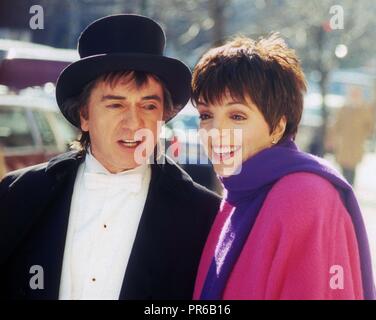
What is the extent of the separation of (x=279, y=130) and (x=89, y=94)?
684mm

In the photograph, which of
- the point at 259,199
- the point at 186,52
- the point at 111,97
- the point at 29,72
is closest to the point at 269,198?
the point at 259,199

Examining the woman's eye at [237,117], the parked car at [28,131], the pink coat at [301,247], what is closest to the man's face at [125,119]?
the woman's eye at [237,117]

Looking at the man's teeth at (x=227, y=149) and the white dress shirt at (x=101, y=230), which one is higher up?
the man's teeth at (x=227, y=149)

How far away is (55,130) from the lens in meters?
5.87

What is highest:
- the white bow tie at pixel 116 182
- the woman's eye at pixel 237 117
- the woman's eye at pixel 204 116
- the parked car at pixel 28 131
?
the parked car at pixel 28 131

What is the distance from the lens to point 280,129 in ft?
6.17

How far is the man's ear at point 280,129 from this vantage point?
187 cm

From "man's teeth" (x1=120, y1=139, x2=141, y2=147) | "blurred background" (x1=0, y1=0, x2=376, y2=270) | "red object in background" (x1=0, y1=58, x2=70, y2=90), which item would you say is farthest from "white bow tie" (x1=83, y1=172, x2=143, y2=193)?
"red object in background" (x1=0, y1=58, x2=70, y2=90)

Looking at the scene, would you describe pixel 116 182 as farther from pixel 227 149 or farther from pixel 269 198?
pixel 269 198

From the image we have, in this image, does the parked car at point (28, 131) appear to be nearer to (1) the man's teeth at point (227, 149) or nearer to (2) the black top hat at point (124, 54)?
(2) the black top hat at point (124, 54)

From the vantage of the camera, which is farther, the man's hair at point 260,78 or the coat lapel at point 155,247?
the coat lapel at point 155,247

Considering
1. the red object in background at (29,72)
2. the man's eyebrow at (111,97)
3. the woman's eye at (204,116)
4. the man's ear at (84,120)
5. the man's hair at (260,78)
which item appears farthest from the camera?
the red object in background at (29,72)
